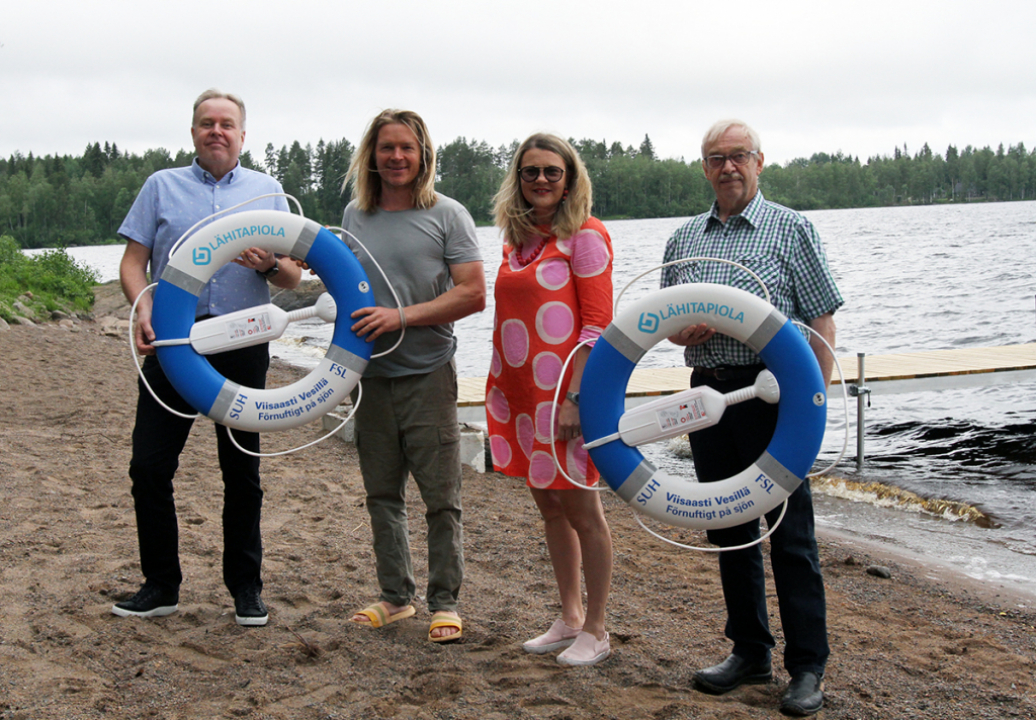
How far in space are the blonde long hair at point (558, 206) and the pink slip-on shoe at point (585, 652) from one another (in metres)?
1.09

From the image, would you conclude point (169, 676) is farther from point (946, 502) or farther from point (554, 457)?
point (946, 502)

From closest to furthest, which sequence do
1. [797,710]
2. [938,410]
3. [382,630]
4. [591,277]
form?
[797,710] < [591,277] < [382,630] < [938,410]

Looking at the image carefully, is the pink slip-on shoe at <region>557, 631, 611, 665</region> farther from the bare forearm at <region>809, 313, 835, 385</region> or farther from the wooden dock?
the wooden dock

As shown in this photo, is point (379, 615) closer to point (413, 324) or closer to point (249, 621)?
point (249, 621)

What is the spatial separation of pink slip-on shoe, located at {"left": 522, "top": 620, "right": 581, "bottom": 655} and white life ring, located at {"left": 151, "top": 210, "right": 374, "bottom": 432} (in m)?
0.88

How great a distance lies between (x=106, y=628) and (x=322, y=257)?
118 centimetres

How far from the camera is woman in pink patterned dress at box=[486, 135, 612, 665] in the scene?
2.15m

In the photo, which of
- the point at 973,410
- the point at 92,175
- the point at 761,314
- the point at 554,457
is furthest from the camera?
the point at 92,175

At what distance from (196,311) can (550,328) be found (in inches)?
38.7

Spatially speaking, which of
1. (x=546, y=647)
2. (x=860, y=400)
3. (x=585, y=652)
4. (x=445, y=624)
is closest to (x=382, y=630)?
(x=445, y=624)

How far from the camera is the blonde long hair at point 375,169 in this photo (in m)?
2.28

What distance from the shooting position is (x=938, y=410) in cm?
833

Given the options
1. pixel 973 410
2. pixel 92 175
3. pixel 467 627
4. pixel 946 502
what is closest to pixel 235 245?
pixel 467 627

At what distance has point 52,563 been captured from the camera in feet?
9.13
